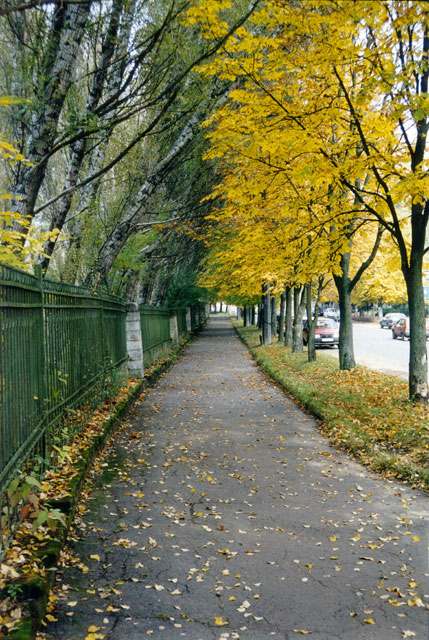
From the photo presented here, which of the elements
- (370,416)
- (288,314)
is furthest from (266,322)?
(370,416)

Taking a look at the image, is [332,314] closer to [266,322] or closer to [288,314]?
[266,322]

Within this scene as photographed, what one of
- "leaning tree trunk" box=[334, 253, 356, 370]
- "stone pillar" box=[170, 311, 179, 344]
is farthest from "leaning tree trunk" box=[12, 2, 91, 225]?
"stone pillar" box=[170, 311, 179, 344]

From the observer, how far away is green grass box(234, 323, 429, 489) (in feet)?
24.8

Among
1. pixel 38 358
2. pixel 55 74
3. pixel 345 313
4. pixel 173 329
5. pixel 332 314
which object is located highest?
pixel 55 74

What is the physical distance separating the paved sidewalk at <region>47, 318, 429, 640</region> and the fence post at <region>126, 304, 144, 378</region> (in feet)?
23.8

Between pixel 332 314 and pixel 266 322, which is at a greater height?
pixel 266 322

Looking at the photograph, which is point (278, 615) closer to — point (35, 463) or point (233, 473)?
point (35, 463)

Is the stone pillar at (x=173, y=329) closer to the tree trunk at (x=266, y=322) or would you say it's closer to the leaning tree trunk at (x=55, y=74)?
the tree trunk at (x=266, y=322)

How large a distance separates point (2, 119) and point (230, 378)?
32.2 feet

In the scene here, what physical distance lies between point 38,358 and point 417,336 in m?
7.42

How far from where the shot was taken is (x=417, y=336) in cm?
1105

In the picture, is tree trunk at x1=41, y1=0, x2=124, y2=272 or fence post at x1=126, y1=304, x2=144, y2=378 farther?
fence post at x1=126, y1=304, x2=144, y2=378

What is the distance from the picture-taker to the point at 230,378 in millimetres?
18562

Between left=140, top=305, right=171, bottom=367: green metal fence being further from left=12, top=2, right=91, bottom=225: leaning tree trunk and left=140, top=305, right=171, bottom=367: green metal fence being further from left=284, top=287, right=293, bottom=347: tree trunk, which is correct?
left=12, top=2, right=91, bottom=225: leaning tree trunk
